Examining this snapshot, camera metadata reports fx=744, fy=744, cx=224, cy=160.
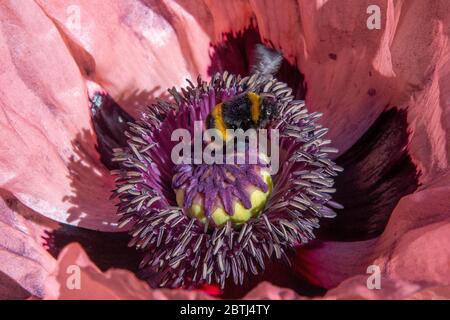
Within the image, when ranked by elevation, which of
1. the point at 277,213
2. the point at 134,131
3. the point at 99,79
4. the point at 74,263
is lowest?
the point at 74,263

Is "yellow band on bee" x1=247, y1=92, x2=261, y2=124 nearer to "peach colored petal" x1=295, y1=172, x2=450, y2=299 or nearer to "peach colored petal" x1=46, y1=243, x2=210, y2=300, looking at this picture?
"peach colored petal" x1=295, y1=172, x2=450, y2=299

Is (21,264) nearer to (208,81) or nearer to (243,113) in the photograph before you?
(243,113)

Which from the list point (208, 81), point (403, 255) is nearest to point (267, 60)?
point (208, 81)

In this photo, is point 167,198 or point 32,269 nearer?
point 32,269

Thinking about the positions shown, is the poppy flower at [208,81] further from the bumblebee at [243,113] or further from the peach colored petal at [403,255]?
the bumblebee at [243,113]

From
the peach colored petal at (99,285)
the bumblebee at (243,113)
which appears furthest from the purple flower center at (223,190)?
the peach colored petal at (99,285)

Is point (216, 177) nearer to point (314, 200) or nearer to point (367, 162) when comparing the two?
point (314, 200)
